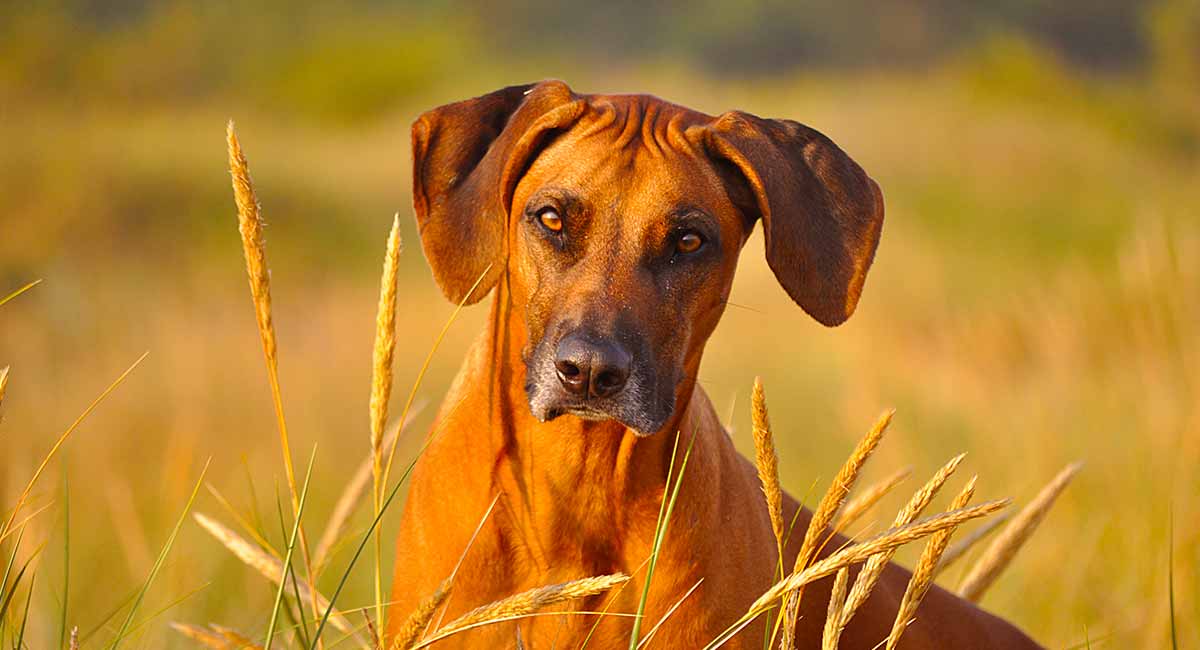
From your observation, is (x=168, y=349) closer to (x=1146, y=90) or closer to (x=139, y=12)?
(x=139, y=12)

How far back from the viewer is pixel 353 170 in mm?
46219

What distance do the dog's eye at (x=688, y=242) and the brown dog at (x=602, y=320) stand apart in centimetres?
1

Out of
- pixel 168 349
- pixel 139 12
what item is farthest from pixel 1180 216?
pixel 139 12

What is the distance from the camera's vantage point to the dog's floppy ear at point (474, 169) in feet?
13.1

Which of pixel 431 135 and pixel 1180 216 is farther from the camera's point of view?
pixel 1180 216

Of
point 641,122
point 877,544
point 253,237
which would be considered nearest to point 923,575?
point 877,544

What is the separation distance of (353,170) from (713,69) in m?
17.0

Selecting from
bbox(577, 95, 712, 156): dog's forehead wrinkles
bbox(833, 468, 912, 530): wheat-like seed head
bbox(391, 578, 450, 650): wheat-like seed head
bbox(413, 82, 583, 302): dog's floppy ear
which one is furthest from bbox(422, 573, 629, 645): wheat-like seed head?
bbox(577, 95, 712, 156): dog's forehead wrinkles

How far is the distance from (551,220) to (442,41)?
58.9m

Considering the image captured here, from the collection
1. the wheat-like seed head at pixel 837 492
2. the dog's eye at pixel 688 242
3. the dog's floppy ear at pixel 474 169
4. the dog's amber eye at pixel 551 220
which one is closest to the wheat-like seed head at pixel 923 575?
the wheat-like seed head at pixel 837 492

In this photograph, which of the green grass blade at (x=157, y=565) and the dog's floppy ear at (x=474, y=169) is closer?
the green grass blade at (x=157, y=565)

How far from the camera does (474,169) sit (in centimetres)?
408

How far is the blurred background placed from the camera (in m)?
7.99

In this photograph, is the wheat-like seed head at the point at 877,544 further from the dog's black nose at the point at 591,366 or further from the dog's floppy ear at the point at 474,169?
the dog's floppy ear at the point at 474,169
